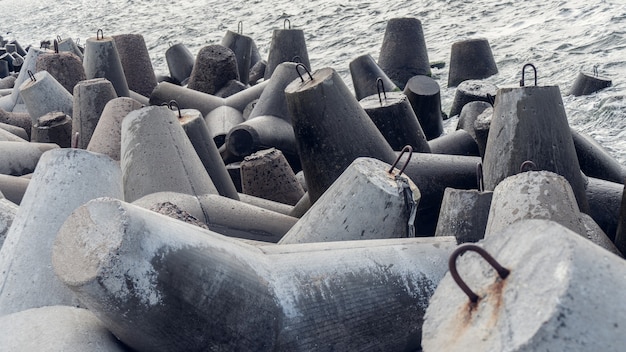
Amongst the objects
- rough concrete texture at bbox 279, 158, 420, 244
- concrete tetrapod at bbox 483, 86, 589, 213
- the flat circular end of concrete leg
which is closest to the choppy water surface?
concrete tetrapod at bbox 483, 86, 589, 213

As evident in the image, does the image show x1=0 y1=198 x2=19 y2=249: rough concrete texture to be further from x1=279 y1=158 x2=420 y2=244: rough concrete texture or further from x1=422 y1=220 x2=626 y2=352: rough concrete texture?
x1=422 y1=220 x2=626 y2=352: rough concrete texture

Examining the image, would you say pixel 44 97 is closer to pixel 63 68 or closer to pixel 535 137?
pixel 63 68

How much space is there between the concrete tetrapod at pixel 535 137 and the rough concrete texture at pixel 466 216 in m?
0.54

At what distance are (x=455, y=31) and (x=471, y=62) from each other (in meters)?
3.18

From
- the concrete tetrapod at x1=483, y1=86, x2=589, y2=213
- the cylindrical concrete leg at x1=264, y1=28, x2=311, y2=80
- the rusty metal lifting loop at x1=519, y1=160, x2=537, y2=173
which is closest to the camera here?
the rusty metal lifting loop at x1=519, y1=160, x2=537, y2=173

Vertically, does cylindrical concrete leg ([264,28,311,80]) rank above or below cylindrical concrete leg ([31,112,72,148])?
below

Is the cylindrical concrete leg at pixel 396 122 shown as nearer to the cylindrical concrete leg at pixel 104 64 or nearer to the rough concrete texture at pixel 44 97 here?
the rough concrete texture at pixel 44 97

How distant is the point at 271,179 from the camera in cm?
424

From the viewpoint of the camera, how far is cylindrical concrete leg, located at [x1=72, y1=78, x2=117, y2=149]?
4.87m

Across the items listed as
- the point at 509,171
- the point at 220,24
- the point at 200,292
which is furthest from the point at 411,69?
the point at 220,24

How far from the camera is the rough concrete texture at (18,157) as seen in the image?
4.51 m

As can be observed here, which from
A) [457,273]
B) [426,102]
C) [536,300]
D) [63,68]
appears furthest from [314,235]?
[63,68]

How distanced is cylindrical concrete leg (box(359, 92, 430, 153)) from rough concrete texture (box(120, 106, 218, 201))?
47.7 inches

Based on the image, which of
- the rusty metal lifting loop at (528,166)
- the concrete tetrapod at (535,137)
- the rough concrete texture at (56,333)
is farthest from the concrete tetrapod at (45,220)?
the concrete tetrapod at (535,137)
